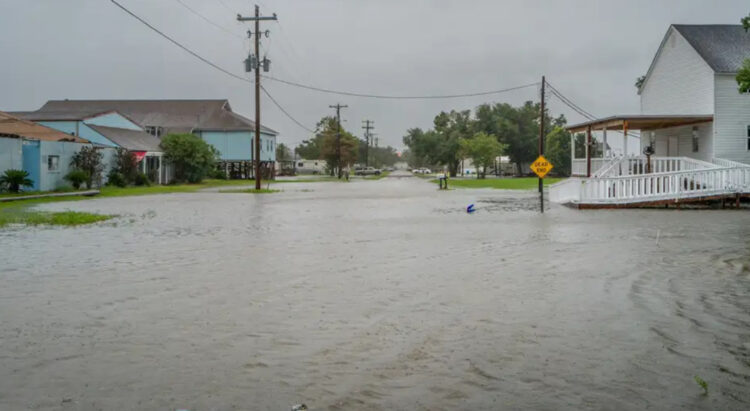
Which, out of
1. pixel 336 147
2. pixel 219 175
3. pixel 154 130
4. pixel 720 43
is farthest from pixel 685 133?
pixel 336 147

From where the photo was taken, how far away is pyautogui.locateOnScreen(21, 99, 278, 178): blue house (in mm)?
81375

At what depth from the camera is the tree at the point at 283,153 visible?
15227cm

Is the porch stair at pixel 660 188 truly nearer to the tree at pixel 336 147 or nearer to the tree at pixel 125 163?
the tree at pixel 125 163

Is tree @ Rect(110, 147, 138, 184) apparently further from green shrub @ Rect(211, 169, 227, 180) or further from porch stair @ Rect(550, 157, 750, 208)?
porch stair @ Rect(550, 157, 750, 208)

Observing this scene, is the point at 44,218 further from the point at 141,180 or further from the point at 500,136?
the point at 500,136

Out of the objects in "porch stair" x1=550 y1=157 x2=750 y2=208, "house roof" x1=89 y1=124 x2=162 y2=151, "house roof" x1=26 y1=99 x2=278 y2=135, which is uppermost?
"house roof" x1=26 y1=99 x2=278 y2=135

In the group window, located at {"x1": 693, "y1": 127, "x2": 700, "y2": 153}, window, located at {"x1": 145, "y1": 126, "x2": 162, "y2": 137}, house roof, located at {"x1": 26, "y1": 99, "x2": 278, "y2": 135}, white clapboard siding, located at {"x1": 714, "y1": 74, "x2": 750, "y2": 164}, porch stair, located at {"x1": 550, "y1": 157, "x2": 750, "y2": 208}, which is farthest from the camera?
house roof, located at {"x1": 26, "y1": 99, "x2": 278, "y2": 135}

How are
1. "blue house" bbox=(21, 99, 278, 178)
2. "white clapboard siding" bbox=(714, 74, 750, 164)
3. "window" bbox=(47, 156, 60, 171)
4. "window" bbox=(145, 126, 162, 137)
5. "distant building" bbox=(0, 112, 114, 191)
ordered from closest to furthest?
"white clapboard siding" bbox=(714, 74, 750, 164), "distant building" bbox=(0, 112, 114, 191), "window" bbox=(47, 156, 60, 171), "window" bbox=(145, 126, 162, 137), "blue house" bbox=(21, 99, 278, 178)

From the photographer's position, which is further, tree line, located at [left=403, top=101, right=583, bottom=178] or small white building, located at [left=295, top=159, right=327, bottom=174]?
small white building, located at [left=295, top=159, right=327, bottom=174]

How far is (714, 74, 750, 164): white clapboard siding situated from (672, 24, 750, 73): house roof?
0.79 m

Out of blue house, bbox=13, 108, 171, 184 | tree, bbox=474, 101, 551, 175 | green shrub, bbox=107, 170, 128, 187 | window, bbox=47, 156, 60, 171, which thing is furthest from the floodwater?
tree, bbox=474, 101, 551, 175

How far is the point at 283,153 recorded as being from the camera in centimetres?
15712

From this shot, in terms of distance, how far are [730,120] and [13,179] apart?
34.6 metres

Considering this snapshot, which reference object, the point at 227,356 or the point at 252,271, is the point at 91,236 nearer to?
the point at 252,271
